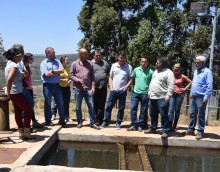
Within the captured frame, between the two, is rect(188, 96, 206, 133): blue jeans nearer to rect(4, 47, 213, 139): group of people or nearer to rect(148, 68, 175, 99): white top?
rect(4, 47, 213, 139): group of people

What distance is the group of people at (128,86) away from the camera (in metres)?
6.94

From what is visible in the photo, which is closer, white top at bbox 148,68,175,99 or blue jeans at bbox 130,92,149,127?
white top at bbox 148,68,175,99

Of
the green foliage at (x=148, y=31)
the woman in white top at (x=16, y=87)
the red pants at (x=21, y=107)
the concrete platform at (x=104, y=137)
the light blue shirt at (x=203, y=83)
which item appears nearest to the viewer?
the woman in white top at (x=16, y=87)

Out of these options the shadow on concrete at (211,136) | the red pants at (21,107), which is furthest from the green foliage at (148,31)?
the red pants at (21,107)

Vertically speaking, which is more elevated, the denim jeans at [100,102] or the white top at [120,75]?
the white top at [120,75]

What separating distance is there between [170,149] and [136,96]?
1310 mm

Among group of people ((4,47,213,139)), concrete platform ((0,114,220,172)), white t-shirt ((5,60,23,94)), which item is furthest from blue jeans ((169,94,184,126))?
white t-shirt ((5,60,23,94))

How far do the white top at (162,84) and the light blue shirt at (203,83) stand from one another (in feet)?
1.59

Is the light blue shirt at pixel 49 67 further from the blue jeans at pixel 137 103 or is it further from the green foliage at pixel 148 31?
the green foliage at pixel 148 31

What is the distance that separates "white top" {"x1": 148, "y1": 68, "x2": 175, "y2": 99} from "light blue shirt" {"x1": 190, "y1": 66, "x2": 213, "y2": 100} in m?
0.49

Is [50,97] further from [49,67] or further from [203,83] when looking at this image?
[203,83]

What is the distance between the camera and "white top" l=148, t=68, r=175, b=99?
271 inches

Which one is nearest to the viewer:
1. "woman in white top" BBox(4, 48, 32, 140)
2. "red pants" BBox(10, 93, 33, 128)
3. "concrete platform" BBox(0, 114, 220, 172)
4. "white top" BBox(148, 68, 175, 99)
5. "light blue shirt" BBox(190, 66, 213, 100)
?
"woman in white top" BBox(4, 48, 32, 140)

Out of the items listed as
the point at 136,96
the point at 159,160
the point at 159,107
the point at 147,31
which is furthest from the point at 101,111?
the point at 147,31
